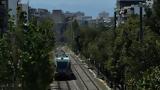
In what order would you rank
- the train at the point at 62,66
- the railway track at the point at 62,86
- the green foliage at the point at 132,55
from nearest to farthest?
the green foliage at the point at 132,55 < the railway track at the point at 62,86 < the train at the point at 62,66

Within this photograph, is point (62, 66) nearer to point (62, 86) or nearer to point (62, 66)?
point (62, 66)

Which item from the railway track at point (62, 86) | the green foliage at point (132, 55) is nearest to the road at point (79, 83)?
the railway track at point (62, 86)

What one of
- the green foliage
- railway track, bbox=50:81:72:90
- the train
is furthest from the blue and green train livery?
the green foliage

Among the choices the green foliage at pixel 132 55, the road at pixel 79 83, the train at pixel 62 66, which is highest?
the green foliage at pixel 132 55

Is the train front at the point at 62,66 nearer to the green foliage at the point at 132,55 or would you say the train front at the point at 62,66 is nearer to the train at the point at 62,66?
the train at the point at 62,66

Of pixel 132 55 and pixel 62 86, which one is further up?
pixel 132 55

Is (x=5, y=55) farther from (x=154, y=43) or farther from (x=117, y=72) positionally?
(x=117, y=72)

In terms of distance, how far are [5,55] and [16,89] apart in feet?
6.48

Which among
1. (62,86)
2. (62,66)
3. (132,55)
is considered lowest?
(62,86)

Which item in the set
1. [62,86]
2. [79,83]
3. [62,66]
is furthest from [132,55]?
[62,66]

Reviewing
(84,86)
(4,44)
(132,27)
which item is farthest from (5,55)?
(84,86)

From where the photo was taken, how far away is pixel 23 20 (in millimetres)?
33562

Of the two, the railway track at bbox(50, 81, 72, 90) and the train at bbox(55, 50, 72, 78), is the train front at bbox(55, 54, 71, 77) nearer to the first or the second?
the train at bbox(55, 50, 72, 78)

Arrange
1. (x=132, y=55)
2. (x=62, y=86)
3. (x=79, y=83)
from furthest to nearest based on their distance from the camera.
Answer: (x=79, y=83), (x=62, y=86), (x=132, y=55)
